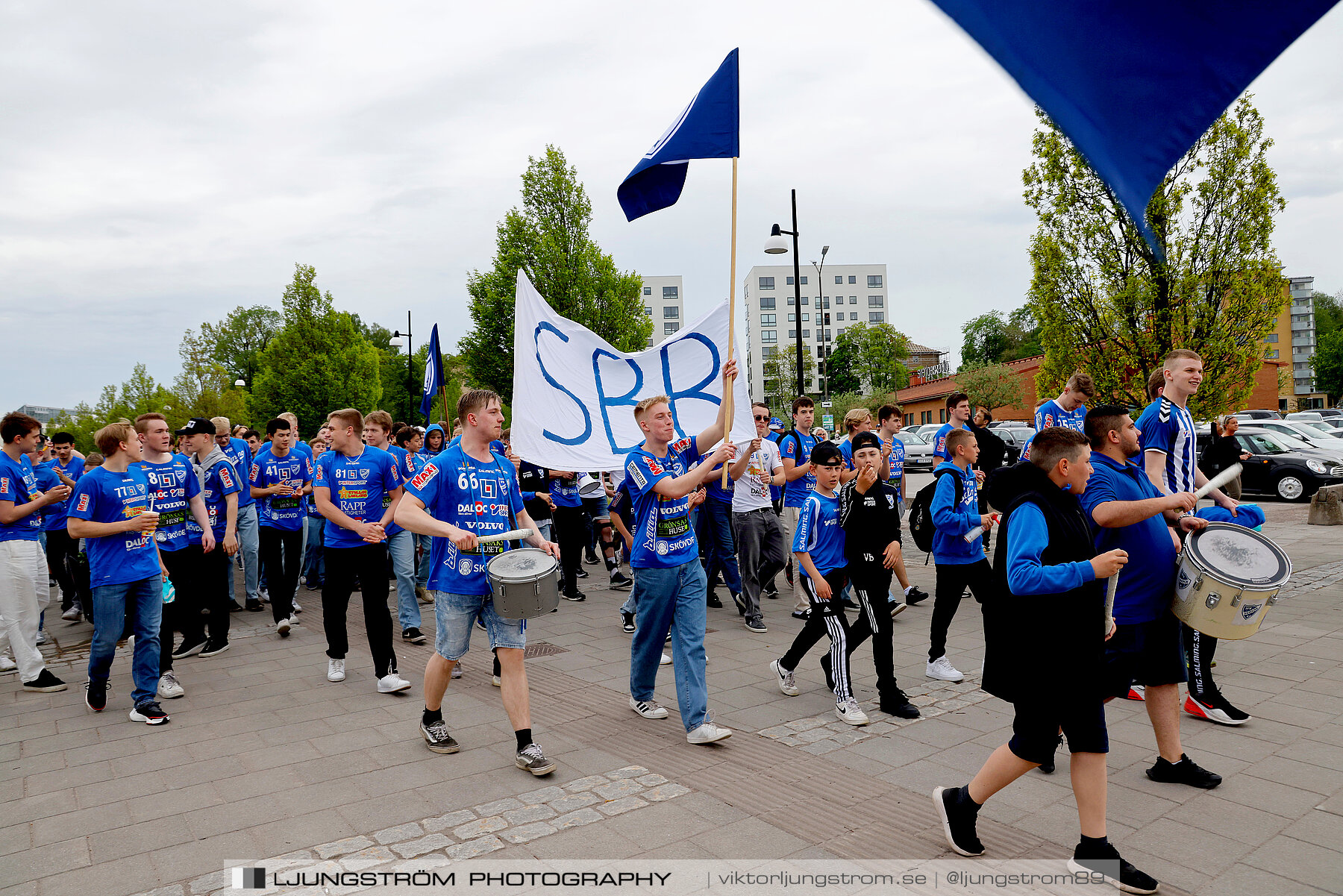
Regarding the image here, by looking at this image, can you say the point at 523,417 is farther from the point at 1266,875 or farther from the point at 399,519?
the point at 1266,875

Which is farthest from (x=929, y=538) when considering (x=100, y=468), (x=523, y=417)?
(x=100, y=468)

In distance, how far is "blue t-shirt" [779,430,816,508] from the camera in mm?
9570

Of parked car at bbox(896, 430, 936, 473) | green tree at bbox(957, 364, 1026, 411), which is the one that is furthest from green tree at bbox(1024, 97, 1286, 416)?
green tree at bbox(957, 364, 1026, 411)

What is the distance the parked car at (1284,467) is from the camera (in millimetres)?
18438

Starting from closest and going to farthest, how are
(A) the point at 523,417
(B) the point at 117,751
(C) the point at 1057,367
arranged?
(B) the point at 117,751, (A) the point at 523,417, (C) the point at 1057,367

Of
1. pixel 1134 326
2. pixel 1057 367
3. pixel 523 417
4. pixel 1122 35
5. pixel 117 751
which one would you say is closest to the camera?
pixel 1122 35

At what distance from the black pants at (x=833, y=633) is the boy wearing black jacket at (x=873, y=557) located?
0.07m

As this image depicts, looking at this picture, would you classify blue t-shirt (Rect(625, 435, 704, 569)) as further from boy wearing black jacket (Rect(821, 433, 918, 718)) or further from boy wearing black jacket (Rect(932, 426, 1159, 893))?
boy wearing black jacket (Rect(932, 426, 1159, 893))

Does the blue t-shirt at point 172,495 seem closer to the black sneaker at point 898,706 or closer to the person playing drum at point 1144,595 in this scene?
the black sneaker at point 898,706

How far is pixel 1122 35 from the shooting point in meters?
1.57

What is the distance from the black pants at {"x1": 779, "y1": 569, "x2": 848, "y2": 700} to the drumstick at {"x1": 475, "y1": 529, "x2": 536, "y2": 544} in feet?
6.24

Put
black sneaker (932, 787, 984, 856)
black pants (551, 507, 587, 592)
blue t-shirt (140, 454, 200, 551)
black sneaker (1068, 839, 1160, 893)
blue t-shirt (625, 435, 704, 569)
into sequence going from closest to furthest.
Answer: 1. black sneaker (1068, 839, 1160, 893)
2. black sneaker (932, 787, 984, 856)
3. blue t-shirt (625, 435, 704, 569)
4. blue t-shirt (140, 454, 200, 551)
5. black pants (551, 507, 587, 592)

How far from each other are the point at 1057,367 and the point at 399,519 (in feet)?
41.3

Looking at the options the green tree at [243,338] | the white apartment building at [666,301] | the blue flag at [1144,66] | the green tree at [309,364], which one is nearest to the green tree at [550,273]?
the green tree at [309,364]
